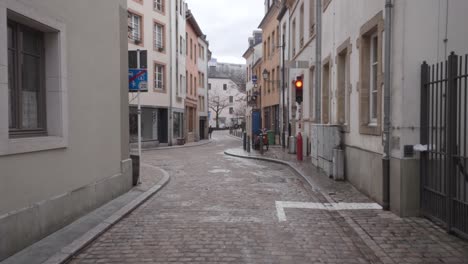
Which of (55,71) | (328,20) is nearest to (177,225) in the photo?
(55,71)

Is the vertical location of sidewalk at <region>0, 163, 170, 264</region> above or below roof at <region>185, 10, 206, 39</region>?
below

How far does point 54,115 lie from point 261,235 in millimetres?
3325

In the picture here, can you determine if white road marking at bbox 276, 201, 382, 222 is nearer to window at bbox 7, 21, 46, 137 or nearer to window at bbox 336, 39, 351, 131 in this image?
window at bbox 336, 39, 351, 131

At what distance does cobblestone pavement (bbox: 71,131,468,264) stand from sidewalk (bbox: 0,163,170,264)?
0.14 m

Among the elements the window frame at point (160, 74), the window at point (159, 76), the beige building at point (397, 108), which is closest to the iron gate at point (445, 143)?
the beige building at point (397, 108)

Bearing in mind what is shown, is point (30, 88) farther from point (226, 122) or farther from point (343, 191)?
point (226, 122)

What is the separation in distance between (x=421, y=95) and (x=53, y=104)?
535 centimetres

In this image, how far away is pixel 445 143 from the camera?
19.3 feet

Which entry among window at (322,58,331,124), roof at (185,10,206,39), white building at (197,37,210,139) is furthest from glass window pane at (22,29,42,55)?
white building at (197,37,210,139)

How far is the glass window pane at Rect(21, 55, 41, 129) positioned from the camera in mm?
5645

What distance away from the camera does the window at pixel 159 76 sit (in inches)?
1139

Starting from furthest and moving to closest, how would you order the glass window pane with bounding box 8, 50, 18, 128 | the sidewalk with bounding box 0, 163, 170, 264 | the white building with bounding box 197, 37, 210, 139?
the white building with bounding box 197, 37, 210, 139
the glass window pane with bounding box 8, 50, 18, 128
the sidewalk with bounding box 0, 163, 170, 264

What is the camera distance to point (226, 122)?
96.6 meters

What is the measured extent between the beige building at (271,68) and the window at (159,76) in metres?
6.90
